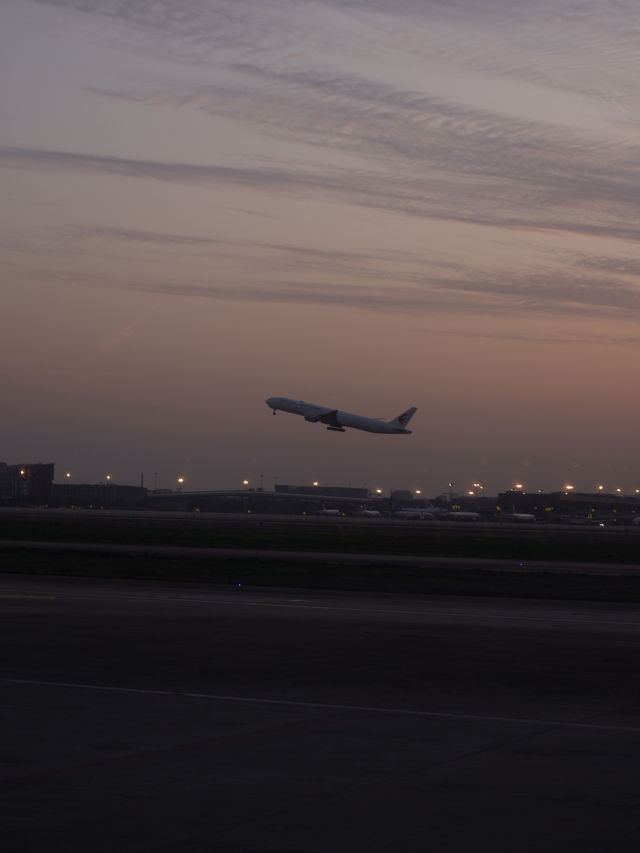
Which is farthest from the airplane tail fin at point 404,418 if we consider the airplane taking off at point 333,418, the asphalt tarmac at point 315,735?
the asphalt tarmac at point 315,735

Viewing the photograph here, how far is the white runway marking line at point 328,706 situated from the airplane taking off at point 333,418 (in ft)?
435

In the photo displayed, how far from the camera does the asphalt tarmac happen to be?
956 cm

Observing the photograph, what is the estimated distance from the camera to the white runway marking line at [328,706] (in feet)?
48.5

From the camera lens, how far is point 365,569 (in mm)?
50062

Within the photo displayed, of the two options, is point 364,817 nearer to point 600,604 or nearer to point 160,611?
point 160,611

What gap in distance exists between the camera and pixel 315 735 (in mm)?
13750

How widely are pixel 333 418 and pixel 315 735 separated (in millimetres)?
138096

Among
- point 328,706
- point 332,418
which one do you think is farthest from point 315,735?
point 332,418

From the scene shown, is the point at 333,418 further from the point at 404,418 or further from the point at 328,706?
the point at 328,706

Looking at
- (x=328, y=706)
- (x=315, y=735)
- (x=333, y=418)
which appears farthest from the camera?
(x=333, y=418)

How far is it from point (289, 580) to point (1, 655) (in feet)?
71.8

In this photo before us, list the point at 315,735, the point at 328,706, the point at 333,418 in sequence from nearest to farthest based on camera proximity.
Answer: the point at 315,735, the point at 328,706, the point at 333,418

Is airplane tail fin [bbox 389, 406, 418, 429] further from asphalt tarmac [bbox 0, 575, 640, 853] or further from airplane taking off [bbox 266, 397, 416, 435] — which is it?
asphalt tarmac [bbox 0, 575, 640, 853]

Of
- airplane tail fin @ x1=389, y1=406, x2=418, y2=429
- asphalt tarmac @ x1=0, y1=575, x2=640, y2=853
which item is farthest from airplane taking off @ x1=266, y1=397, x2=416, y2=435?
asphalt tarmac @ x1=0, y1=575, x2=640, y2=853
